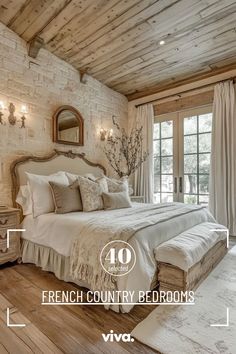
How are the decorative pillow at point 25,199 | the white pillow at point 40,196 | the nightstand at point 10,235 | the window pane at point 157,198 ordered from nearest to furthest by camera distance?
the nightstand at point 10,235 → the white pillow at point 40,196 → the decorative pillow at point 25,199 → the window pane at point 157,198

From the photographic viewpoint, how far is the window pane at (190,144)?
4293 mm

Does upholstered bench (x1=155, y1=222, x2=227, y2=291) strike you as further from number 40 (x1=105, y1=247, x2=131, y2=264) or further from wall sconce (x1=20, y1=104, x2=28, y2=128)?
wall sconce (x1=20, y1=104, x2=28, y2=128)

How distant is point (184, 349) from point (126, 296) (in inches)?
20.0

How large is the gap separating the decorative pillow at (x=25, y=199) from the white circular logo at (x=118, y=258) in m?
1.49

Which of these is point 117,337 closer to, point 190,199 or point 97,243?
point 97,243

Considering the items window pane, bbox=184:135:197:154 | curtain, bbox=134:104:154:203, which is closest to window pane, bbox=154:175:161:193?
curtain, bbox=134:104:154:203

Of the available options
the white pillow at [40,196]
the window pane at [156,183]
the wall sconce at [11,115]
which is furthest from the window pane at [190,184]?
the wall sconce at [11,115]

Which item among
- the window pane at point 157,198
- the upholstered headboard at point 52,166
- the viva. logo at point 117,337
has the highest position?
the upholstered headboard at point 52,166

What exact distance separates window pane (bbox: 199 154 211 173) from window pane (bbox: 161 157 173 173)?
59 centimetres

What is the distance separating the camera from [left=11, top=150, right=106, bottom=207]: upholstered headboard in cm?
320

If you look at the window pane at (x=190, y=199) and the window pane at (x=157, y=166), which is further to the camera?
the window pane at (x=157, y=166)

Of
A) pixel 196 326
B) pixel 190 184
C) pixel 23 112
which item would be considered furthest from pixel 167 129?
pixel 196 326

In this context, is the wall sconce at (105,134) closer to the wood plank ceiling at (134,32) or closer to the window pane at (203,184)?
the wood plank ceiling at (134,32)

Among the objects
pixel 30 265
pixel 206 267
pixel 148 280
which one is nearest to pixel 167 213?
pixel 206 267
